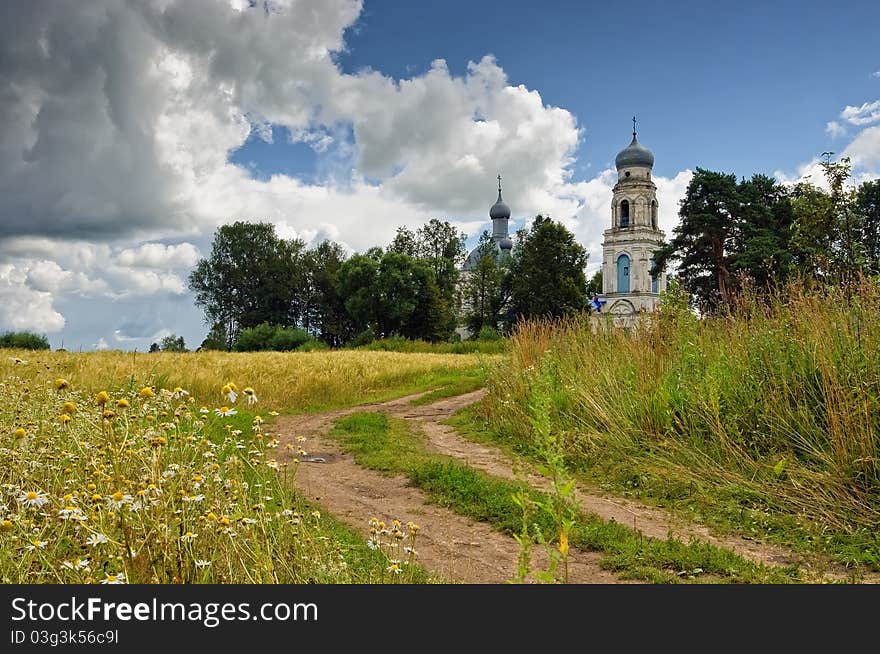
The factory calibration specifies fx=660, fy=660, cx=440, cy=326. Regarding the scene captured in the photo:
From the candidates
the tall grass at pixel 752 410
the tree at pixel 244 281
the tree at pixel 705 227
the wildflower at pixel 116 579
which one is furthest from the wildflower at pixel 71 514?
the tree at pixel 244 281

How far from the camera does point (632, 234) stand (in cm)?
7300

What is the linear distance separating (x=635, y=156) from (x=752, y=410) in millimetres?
71433

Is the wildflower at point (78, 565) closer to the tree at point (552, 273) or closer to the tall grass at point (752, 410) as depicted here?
the tall grass at point (752, 410)

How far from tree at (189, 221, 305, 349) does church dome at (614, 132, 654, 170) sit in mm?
38242

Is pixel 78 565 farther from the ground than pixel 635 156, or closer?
closer

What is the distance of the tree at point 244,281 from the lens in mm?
72625

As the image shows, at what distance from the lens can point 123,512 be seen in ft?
11.1

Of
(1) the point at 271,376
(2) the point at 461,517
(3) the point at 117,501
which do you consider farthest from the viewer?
(1) the point at 271,376

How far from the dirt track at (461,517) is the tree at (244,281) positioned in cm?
6402

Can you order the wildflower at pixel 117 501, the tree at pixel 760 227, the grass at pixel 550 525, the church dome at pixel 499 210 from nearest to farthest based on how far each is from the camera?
1. the wildflower at pixel 117 501
2. the grass at pixel 550 525
3. the tree at pixel 760 227
4. the church dome at pixel 499 210

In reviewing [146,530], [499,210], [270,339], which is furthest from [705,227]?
[499,210]

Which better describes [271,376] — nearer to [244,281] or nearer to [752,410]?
[752,410]

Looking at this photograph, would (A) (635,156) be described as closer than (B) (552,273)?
No

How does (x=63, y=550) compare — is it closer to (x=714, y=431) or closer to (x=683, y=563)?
(x=683, y=563)
